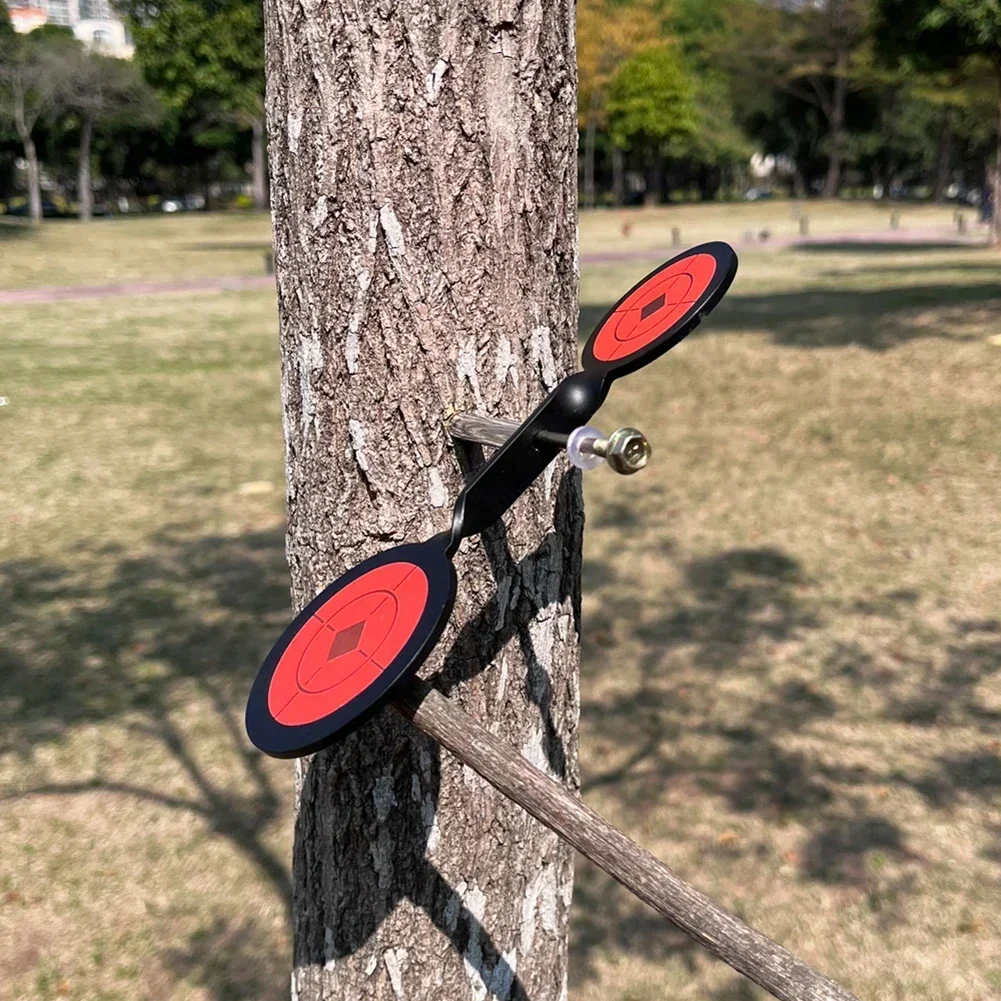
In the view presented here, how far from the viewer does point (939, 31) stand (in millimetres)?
16031

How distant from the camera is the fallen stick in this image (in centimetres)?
129

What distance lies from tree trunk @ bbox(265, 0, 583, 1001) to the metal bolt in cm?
46

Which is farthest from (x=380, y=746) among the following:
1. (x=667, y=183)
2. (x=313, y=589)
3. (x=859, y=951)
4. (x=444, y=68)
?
(x=667, y=183)

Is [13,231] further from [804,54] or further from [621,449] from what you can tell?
[804,54]

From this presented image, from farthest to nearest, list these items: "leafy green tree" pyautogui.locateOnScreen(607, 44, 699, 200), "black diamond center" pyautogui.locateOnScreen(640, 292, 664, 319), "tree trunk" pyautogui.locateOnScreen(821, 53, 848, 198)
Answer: "tree trunk" pyautogui.locateOnScreen(821, 53, 848, 198) → "leafy green tree" pyautogui.locateOnScreen(607, 44, 699, 200) → "black diamond center" pyautogui.locateOnScreen(640, 292, 664, 319)

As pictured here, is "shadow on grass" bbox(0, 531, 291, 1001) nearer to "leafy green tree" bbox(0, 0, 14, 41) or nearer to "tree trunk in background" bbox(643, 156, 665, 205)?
"leafy green tree" bbox(0, 0, 14, 41)

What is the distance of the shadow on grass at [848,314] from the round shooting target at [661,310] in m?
10.1

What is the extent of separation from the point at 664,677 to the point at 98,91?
1773 inches

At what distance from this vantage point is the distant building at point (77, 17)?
369 ft

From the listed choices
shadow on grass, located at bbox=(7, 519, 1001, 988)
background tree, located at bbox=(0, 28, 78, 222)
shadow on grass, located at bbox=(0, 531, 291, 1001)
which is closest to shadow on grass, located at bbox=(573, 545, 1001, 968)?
shadow on grass, located at bbox=(7, 519, 1001, 988)

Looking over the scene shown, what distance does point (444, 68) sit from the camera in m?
1.61

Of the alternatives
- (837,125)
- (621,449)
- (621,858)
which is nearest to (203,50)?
(621,449)

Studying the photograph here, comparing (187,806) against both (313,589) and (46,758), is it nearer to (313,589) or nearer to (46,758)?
(46,758)

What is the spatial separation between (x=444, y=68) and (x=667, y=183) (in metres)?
68.8
